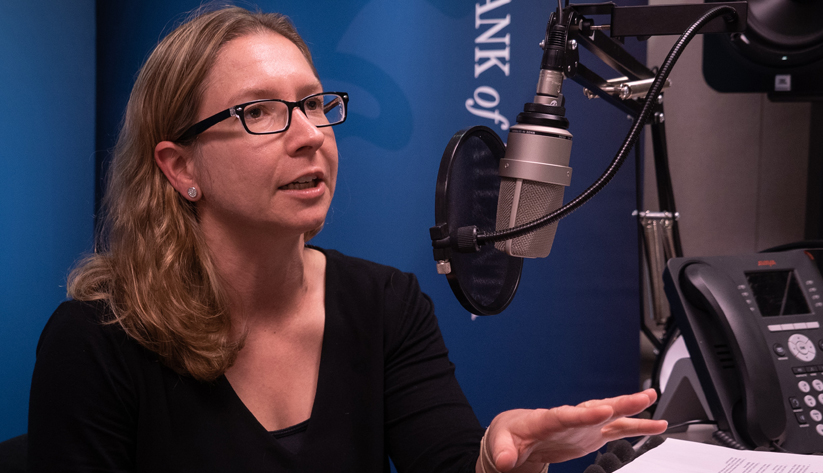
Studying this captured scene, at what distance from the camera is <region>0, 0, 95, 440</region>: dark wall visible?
1447mm

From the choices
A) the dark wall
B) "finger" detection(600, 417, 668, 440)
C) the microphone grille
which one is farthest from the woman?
the dark wall

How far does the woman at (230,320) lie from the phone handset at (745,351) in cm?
40

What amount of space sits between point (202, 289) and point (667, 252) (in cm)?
Result: 100

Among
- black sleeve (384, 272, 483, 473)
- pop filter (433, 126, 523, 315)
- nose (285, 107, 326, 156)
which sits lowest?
black sleeve (384, 272, 483, 473)

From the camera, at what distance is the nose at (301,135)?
0.93 m

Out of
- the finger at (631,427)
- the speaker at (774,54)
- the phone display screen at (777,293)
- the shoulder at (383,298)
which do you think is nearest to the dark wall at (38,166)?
the shoulder at (383,298)

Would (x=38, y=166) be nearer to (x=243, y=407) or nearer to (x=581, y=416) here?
(x=243, y=407)

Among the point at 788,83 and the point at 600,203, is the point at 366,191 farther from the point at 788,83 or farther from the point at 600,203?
the point at 788,83

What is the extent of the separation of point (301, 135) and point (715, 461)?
28.1 inches

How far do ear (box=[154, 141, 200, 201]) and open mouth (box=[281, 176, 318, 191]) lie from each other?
19 cm

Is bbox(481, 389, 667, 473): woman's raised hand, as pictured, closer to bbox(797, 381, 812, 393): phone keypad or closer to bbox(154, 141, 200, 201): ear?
bbox(797, 381, 812, 393): phone keypad

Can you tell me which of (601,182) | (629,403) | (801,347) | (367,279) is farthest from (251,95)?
(801,347)

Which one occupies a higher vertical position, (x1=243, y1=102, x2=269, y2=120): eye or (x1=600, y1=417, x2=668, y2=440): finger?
(x1=243, y1=102, x2=269, y2=120): eye

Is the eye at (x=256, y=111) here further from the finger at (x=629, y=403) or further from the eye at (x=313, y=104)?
the finger at (x=629, y=403)
